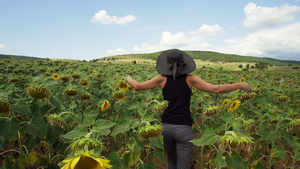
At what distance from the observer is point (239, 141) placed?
4.10ft

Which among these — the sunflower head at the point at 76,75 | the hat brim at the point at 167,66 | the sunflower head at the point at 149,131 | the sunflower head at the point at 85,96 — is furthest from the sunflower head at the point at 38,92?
the sunflower head at the point at 76,75

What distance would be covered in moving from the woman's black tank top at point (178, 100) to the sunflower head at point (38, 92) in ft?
4.51

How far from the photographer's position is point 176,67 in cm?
242

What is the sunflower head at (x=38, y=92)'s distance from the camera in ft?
6.01

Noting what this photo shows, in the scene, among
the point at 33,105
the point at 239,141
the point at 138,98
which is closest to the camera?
the point at 239,141


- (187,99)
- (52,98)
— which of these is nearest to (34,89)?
(52,98)

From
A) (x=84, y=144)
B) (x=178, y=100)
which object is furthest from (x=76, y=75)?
(x=84, y=144)

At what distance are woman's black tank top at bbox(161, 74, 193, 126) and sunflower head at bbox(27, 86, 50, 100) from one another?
1375mm

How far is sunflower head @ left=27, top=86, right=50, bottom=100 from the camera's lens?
183cm

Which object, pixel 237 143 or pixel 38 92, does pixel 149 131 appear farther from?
pixel 38 92

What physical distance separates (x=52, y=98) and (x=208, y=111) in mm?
1835

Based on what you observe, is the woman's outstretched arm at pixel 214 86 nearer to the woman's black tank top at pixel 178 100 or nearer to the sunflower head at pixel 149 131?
the woman's black tank top at pixel 178 100

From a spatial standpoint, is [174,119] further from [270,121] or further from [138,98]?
[138,98]

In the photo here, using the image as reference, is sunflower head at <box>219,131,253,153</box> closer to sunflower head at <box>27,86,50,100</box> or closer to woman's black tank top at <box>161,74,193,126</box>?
woman's black tank top at <box>161,74,193,126</box>
